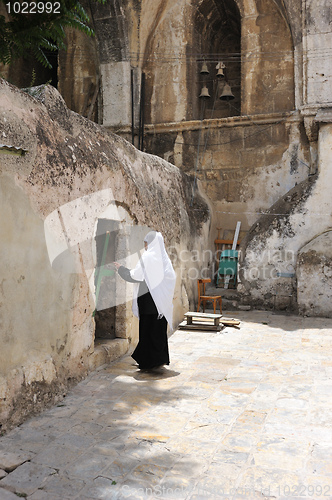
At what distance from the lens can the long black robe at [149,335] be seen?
5.32 metres

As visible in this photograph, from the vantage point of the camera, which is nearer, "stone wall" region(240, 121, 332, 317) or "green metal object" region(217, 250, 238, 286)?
"stone wall" region(240, 121, 332, 317)

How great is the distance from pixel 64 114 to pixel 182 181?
4.55 metres

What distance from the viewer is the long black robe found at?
532cm

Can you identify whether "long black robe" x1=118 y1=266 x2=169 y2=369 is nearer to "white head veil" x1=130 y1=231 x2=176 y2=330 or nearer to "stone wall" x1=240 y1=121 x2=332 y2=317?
"white head veil" x1=130 y1=231 x2=176 y2=330

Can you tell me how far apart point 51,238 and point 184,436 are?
208 centimetres

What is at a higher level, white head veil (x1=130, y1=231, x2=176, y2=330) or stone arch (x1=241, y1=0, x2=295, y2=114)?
stone arch (x1=241, y1=0, x2=295, y2=114)

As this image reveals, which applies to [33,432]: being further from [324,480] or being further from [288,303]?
[288,303]

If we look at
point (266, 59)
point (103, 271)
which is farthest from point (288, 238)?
point (103, 271)

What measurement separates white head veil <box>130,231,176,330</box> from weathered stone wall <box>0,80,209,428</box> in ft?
1.77

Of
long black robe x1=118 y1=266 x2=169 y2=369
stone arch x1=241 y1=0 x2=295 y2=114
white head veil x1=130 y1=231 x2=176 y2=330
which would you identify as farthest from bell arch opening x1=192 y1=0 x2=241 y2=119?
long black robe x1=118 y1=266 x2=169 y2=369

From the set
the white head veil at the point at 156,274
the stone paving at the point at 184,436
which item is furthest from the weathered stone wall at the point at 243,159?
the white head veil at the point at 156,274

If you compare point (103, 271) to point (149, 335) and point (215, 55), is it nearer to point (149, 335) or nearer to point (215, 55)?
point (149, 335)

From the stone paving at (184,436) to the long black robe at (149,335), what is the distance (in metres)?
0.14

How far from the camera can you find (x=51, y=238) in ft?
14.3
